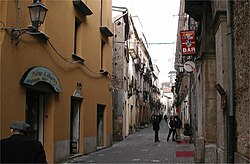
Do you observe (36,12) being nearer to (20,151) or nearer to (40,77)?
(40,77)

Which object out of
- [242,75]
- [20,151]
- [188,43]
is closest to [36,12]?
[242,75]

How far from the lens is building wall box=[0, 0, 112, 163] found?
33.5ft

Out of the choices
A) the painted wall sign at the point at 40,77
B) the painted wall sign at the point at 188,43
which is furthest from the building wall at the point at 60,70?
the painted wall sign at the point at 188,43

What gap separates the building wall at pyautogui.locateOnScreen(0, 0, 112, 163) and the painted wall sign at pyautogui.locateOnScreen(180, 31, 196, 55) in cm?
408

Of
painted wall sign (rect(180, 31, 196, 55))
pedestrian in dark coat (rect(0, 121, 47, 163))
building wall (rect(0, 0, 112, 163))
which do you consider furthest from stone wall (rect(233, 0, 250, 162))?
painted wall sign (rect(180, 31, 196, 55))

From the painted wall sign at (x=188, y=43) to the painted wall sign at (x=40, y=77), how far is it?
5.30 meters

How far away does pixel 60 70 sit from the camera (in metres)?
14.1

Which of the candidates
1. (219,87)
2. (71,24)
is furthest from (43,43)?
(219,87)

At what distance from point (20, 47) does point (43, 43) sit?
164cm

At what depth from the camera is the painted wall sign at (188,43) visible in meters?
16.0

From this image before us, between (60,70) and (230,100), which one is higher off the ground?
(60,70)

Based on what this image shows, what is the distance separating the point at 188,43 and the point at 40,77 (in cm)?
659

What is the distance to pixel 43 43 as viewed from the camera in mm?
12461

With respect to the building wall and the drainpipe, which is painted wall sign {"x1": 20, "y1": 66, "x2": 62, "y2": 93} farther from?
the drainpipe
